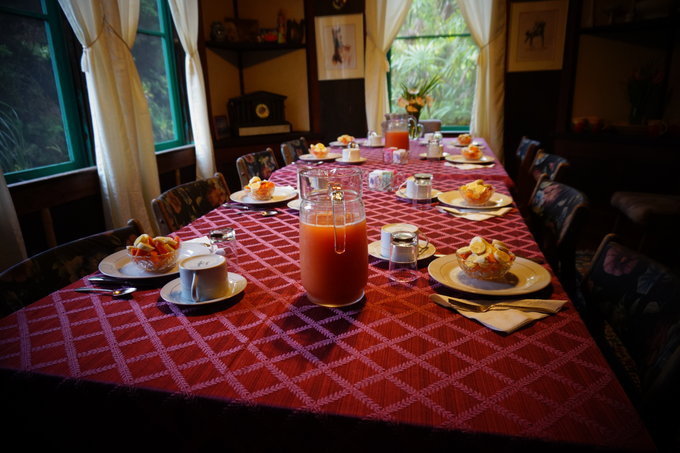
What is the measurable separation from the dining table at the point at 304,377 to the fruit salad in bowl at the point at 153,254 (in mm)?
83

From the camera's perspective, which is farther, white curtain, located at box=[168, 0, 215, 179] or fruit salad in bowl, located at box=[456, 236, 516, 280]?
white curtain, located at box=[168, 0, 215, 179]

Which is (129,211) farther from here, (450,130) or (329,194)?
(450,130)

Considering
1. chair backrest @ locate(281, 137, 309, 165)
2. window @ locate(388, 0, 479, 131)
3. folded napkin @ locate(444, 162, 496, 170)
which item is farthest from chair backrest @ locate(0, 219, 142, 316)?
window @ locate(388, 0, 479, 131)

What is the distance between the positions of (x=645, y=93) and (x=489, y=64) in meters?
1.20

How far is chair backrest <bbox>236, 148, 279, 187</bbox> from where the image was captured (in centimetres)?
232


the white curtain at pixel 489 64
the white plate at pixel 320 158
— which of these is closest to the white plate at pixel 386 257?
the white plate at pixel 320 158

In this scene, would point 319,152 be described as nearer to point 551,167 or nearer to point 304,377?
point 551,167

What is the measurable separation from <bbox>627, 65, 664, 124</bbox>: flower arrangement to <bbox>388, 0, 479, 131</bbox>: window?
1266 millimetres

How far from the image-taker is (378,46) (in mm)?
4043

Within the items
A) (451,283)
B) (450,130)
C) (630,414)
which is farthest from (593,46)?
(630,414)

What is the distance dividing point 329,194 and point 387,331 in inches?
11.5

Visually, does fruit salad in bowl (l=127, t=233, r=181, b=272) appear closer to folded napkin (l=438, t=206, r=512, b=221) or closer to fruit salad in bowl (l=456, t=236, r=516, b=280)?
fruit salad in bowl (l=456, t=236, r=516, b=280)

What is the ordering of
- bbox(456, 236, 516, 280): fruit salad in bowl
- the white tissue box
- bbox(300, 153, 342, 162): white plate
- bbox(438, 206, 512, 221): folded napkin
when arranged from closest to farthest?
bbox(456, 236, 516, 280): fruit salad in bowl, bbox(438, 206, 512, 221): folded napkin, the white tissue box, bbox(300, 153, 342, 162): white plate

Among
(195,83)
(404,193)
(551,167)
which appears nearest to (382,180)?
(404,193)
